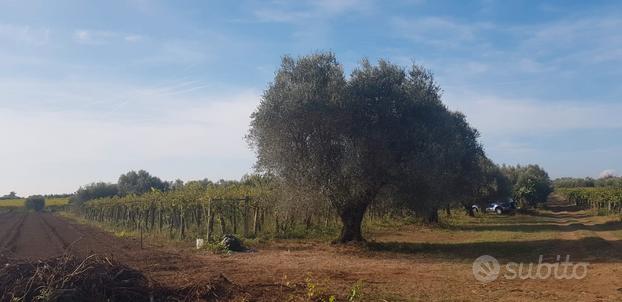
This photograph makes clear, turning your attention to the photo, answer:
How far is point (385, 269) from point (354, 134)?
255 inches

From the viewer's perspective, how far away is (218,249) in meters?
21.1

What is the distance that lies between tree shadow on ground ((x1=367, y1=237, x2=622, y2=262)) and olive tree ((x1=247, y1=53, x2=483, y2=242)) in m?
1.81

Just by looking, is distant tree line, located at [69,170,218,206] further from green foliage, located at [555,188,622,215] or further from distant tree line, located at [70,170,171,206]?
green foliage, located at [555,188,622,215]

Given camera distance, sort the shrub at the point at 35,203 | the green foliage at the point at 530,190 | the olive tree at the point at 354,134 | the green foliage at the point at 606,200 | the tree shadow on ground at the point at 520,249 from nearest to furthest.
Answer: the tree shadow on ground at the point at 520,249
the olive tree at the point at 354,134
the green foliage at the point at 606,200
the green foliage at the point at 530,190
the shrub at the point at 35,203

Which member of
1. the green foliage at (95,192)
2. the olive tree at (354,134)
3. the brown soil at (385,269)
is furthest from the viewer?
the green foliage at (95,192)

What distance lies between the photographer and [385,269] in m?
15.4

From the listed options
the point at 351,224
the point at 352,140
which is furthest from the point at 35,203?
the point at 352,140

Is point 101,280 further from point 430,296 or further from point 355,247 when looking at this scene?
point 355,247

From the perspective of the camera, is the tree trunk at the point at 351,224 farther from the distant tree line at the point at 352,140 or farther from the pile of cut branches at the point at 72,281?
the pile of cut branches at the point at 72,281

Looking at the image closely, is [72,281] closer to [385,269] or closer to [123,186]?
[385,269]

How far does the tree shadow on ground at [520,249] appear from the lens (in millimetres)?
17844

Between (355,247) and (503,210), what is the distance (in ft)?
148

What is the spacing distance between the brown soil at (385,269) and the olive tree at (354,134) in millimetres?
2605

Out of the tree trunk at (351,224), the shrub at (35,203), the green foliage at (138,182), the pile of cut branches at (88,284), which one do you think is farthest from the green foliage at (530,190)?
the shrub at (35,203)
